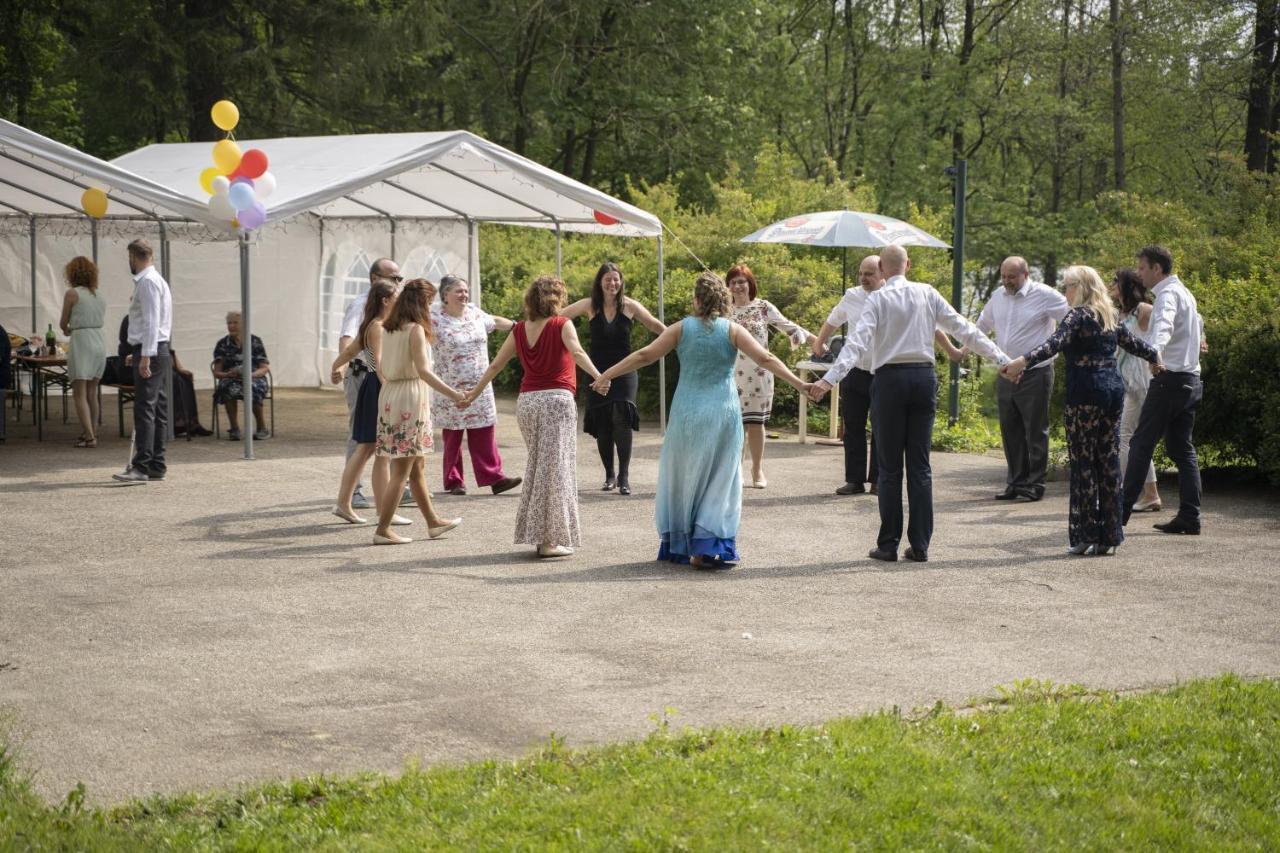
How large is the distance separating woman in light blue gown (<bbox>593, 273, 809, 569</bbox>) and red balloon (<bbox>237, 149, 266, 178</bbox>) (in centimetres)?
612

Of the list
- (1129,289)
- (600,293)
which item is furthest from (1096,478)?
(600,293)

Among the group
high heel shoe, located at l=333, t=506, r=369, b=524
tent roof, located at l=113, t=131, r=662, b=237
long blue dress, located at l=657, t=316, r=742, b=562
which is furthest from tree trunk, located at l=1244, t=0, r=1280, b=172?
high heel shoe, located at l=333, t=506, r=369, b=524

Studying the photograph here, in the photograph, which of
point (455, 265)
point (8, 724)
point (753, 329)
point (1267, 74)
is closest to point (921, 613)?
point (8, 724)

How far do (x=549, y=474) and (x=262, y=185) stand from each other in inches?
242

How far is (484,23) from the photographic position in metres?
32.5

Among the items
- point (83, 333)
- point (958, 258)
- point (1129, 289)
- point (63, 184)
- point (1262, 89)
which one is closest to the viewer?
point (1129, 289)

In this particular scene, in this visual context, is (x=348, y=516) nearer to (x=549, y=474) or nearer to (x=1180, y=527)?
(x=549, y=474)

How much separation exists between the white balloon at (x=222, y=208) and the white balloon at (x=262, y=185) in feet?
1.61

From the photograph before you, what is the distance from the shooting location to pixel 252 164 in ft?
45.2

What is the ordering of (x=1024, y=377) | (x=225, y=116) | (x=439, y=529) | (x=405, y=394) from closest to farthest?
(x=405, y=394) < (x=439, y=529) < (x=1024, y=377) < (x=225, y=116)

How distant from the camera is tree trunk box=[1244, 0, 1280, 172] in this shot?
87.6 feet

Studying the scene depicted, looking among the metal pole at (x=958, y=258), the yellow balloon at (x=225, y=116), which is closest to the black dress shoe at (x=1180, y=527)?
the metal pole at (x=958, y=258)

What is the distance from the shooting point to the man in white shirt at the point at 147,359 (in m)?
12.4

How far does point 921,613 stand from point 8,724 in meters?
4.35
